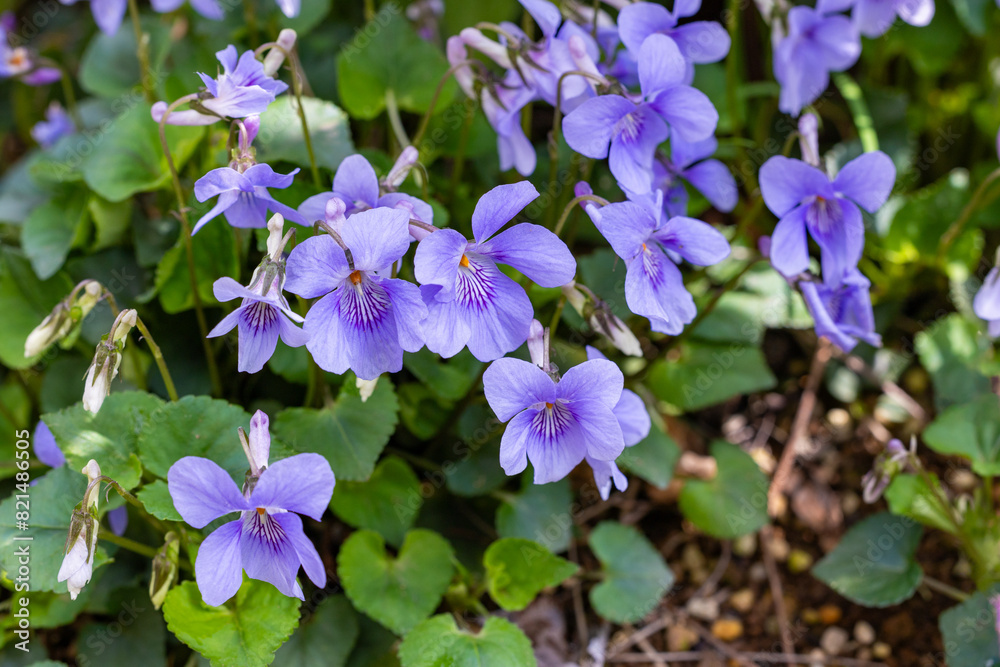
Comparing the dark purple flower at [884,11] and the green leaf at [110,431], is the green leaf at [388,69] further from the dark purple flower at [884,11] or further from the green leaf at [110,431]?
the dark purple flower at [884,11]


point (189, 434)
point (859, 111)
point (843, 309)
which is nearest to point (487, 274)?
point (189, 434)

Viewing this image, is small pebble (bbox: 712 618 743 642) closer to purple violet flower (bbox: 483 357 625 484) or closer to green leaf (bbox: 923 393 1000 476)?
green leaf (bbox: 923 393 1000 476)

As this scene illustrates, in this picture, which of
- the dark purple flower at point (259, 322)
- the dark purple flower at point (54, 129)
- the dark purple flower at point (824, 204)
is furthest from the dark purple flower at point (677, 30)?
the dark purple flower at point (54, 129)

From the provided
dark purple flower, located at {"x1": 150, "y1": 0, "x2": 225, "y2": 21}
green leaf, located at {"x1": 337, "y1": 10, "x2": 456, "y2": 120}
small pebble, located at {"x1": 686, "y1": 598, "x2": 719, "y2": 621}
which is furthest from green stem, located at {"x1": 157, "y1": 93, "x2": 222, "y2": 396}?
small pebble, located at {"x1": 686, "y1": 598, "x2": 719, "y2": 621}

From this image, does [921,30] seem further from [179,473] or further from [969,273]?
[179,473]

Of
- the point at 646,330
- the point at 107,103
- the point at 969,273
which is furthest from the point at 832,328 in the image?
the point at 107,103

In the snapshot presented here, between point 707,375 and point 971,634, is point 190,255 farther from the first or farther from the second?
point 971,634
